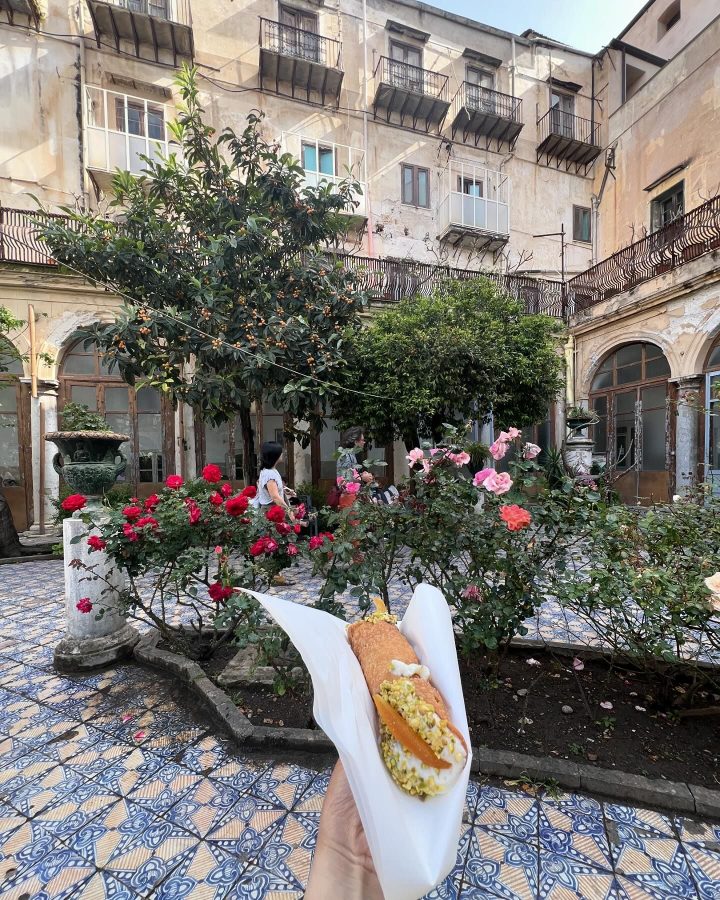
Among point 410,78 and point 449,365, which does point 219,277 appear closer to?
point 449,365

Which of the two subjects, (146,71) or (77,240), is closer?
(77,240)

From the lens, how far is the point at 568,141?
13508 millimetres

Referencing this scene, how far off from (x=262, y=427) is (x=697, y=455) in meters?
9.64

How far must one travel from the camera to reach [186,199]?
615cm

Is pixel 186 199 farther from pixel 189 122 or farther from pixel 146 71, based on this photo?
pixel 146 71

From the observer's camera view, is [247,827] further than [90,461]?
No

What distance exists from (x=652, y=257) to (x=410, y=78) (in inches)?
345

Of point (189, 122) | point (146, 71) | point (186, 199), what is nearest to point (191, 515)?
point (186, 199)

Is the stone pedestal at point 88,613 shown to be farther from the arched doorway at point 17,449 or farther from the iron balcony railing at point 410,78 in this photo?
the iron balcony railing at point 410,78

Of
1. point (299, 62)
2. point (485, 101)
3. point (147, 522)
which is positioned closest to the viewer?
point (147, 522)

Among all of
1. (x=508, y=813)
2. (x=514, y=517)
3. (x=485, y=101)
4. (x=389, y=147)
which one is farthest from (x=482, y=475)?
(x=485, y=101)

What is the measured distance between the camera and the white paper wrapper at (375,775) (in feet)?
2.41

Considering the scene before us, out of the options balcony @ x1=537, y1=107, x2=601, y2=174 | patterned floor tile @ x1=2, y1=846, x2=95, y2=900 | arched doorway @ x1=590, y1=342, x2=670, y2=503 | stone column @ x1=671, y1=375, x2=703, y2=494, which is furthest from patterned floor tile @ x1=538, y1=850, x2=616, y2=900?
balcony @ x1=537, y1=107, x2=601, y2=174

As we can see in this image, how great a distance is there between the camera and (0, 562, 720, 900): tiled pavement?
4.85 ft
